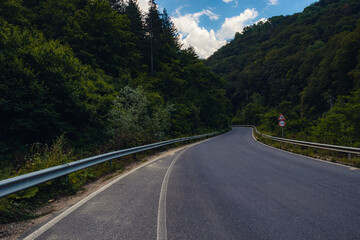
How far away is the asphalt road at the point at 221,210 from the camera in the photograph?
2.86 metres

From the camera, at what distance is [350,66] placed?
46.5m

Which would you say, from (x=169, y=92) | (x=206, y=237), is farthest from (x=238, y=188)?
A: (x=169, y=92)

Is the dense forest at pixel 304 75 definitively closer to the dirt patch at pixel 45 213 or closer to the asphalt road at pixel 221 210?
the asphalt road at pixel 221 210

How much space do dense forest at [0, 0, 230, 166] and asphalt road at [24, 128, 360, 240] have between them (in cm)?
408

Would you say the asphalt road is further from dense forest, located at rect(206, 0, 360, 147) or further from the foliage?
dense forest, located at rect(206, 0, 360, 147)

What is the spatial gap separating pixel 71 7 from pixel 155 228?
30.6 m

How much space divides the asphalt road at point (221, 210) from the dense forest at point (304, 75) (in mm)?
8810

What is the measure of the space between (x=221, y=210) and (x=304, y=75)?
8233 centimetres

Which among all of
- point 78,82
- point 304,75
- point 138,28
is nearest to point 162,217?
point 78,82

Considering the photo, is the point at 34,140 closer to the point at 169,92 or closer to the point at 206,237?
the point at 206,237

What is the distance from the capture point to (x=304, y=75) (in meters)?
70.3

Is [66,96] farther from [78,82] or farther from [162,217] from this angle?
[162,217]

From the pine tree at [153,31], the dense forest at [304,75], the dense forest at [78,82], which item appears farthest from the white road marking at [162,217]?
the pine tree at [153,31]

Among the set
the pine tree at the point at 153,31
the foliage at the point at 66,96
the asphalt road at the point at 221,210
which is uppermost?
the pine tree at the point at 153,31
